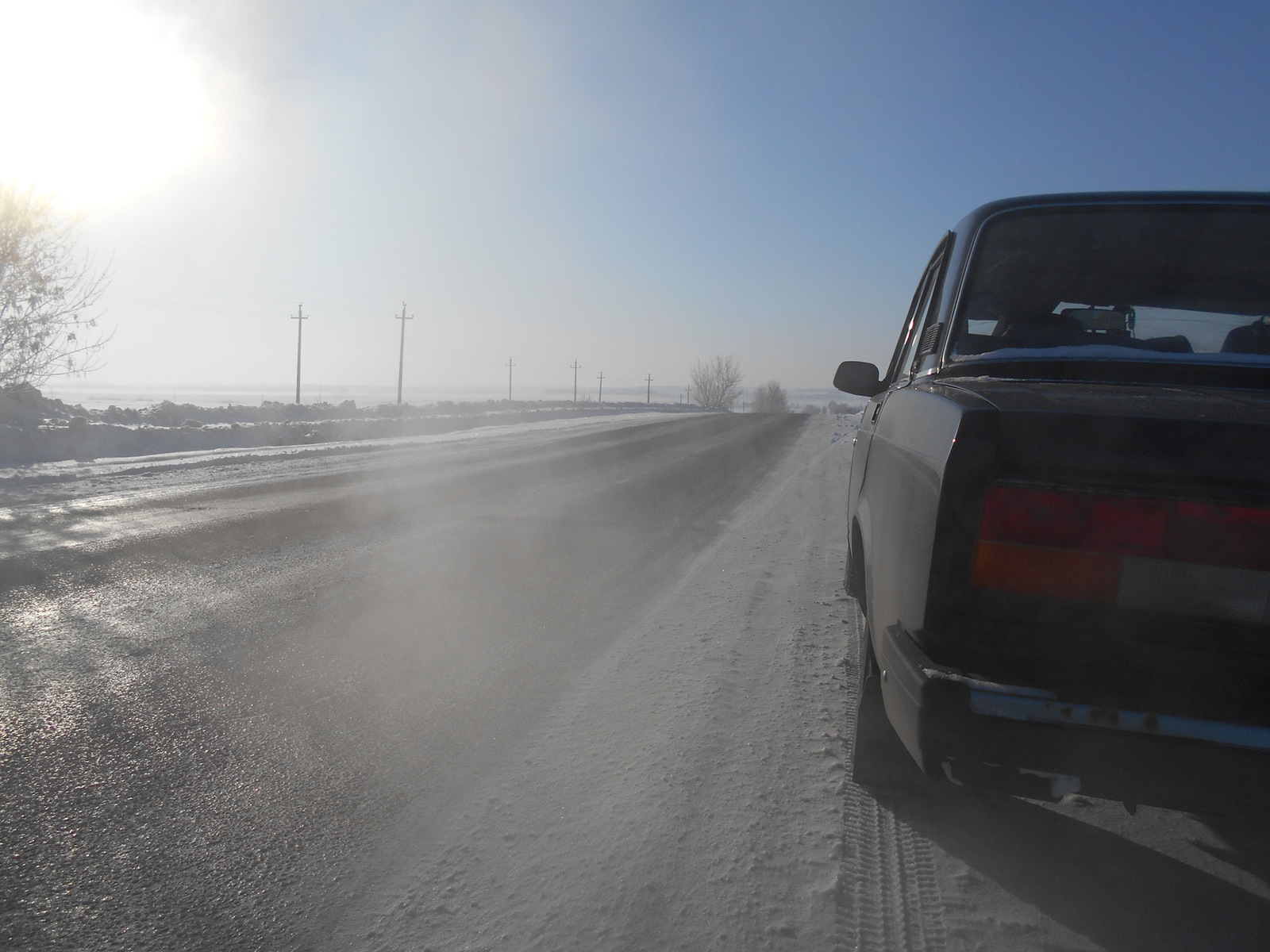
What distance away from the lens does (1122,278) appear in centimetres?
246

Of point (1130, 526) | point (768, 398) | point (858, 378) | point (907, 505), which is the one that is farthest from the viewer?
point (768, 398)

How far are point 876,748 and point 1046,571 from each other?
1181 millimetres

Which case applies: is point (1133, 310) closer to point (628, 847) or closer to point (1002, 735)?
point (1002, 735)

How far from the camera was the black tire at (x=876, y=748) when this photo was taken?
7.72ft

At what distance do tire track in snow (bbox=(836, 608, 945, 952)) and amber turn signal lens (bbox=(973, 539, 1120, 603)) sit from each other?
1.04 m

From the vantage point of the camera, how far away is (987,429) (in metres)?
1.50

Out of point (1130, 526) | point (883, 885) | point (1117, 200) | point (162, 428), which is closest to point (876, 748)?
point (883, 885)

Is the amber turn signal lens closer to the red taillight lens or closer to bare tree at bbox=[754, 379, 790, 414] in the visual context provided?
the red taillight lens

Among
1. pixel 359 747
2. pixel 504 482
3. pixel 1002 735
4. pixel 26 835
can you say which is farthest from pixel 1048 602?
pixel 504 482

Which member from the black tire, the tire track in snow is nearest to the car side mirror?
the black tire

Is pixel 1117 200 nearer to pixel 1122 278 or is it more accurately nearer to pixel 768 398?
pixel 1122 278

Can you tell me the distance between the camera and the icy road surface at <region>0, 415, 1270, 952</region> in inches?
75.7

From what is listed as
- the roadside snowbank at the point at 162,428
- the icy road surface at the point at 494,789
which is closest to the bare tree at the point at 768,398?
the roadside snowbank at the point at 162,428

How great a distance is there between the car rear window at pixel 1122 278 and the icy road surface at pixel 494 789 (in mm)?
1523
